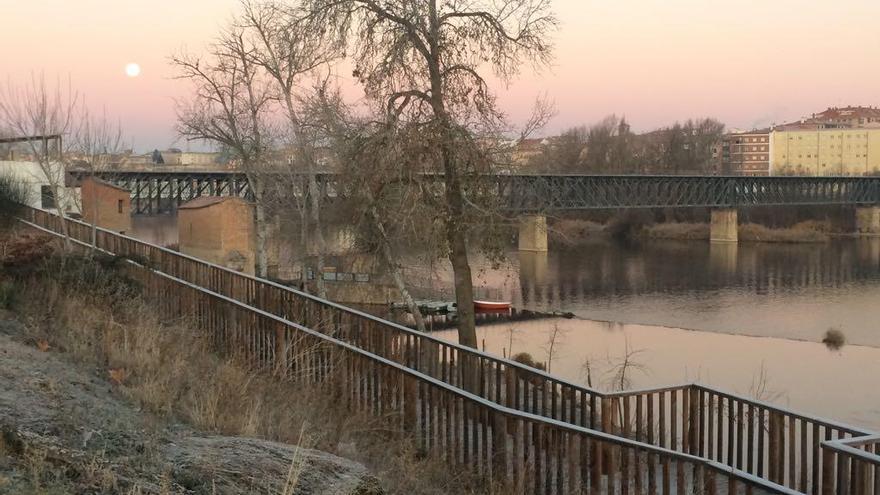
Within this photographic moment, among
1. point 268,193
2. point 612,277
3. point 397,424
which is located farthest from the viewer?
point 612,277

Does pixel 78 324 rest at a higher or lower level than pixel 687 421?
higher

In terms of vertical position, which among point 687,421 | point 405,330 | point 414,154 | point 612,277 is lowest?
point 612,277

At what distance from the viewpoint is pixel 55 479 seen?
4707mm

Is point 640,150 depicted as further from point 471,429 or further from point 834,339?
point 471,429

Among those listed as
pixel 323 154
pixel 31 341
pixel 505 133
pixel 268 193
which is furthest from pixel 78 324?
pixel 268 193

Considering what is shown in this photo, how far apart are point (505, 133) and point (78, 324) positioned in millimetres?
10706

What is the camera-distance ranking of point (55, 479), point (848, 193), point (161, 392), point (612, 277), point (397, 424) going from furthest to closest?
point (848, 193)
point (612, 277)
point (397, 424)
point (161, 392)
point (55, 479)

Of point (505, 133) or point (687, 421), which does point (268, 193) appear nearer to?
point (505, 133)

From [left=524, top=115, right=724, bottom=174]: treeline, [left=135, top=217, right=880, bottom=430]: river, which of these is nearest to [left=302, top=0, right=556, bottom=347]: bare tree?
[left=135, top=217, right=880, bottom=430]: river

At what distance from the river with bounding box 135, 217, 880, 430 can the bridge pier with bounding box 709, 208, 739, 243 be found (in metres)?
20.0

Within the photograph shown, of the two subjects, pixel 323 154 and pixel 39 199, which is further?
pixel 39 199

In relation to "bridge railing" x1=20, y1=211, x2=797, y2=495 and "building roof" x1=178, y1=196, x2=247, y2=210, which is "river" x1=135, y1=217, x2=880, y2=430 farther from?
"building roof" x1=178, y1=196, x2=247, y2=210

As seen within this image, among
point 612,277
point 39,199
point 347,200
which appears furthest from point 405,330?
point 612,277

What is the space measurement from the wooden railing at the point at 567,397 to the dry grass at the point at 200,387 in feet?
3.33
